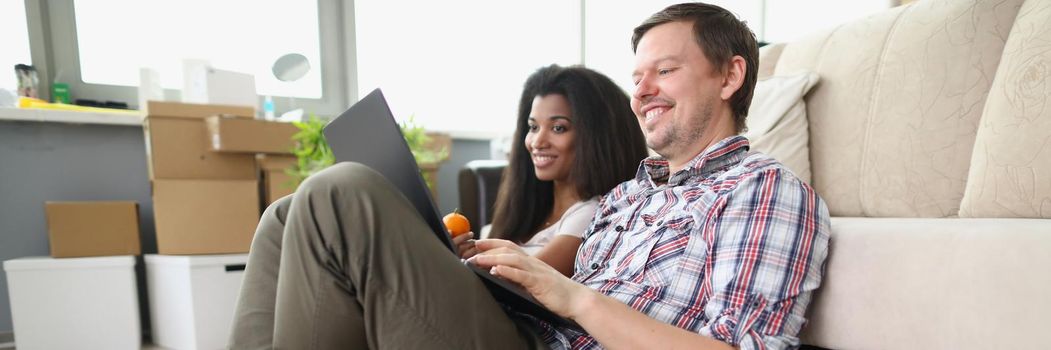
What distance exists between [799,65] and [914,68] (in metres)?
0.31

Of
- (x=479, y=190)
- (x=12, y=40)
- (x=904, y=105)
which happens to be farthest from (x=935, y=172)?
(x=12, y=40)

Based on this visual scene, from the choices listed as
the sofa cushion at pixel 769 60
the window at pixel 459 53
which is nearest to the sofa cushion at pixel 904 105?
the sofa cushion at pixel 769 60

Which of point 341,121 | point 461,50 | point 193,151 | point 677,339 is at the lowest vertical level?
point 677,339

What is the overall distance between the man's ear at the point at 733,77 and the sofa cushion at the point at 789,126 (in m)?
0.35

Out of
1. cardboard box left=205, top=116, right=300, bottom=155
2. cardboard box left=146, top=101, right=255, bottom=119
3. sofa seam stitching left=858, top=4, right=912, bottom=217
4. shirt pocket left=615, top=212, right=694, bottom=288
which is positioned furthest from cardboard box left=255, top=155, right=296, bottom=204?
sofa seam stitching left=858, top=4, right=912, bottom=217

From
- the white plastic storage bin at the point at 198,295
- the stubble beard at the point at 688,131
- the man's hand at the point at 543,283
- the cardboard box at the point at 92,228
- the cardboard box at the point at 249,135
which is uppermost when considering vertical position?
the stubble beard at the point at 688,131

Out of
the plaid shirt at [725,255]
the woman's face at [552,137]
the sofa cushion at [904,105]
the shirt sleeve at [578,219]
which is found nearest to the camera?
the plaid shirt at [725,255]

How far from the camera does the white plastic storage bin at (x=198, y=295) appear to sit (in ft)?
5.74

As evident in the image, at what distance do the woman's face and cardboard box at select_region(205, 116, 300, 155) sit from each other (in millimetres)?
1028

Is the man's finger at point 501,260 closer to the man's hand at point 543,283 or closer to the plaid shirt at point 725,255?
the man's hand at point 543,283

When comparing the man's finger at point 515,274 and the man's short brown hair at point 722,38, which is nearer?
the man's finger at point 515,274

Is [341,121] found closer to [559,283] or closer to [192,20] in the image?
[559,283]

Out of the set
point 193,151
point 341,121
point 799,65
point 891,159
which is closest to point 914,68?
point 891,159

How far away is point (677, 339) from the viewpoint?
0.67 meters
